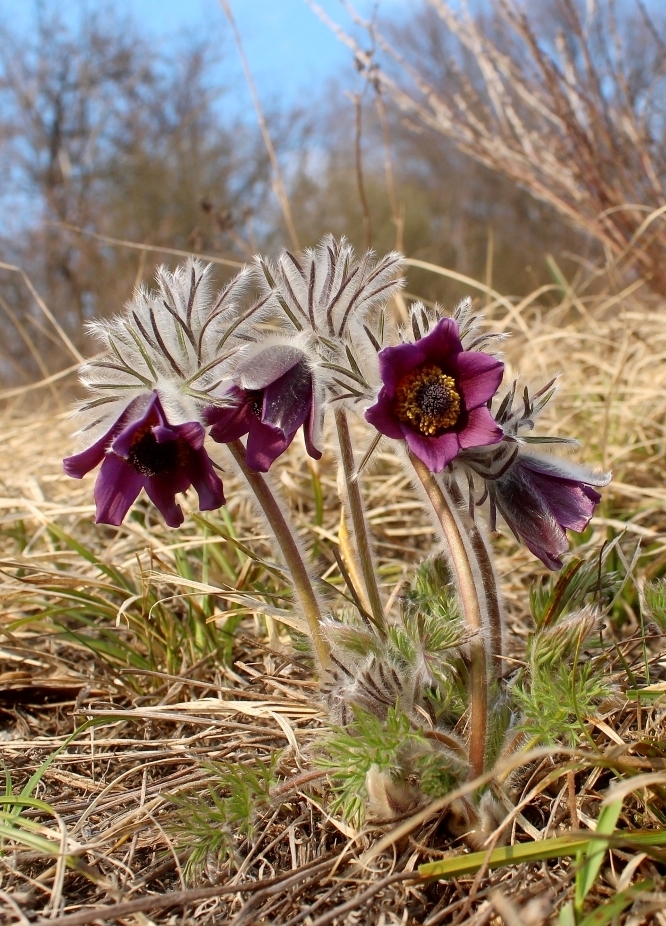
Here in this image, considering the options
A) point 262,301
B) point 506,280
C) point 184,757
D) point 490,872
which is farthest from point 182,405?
point 506,280

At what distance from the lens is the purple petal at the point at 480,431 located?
100 centimetres

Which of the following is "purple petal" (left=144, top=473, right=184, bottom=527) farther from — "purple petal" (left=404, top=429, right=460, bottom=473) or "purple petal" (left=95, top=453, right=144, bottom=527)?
"purple petal" (left=404, top=429, right=460, bottom=473)

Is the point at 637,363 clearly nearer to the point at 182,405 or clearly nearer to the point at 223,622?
the point at 223,622

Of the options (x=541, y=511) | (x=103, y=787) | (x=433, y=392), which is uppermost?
(x=433, y=392)

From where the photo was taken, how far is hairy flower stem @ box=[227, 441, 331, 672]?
1173 mm

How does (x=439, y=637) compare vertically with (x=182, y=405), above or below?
below

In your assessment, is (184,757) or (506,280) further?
(506,280)

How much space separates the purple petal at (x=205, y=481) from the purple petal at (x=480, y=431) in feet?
1.18

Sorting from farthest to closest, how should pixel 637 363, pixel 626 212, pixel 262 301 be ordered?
pixel 626 212 → pixel 637 363 → pixel 262 301

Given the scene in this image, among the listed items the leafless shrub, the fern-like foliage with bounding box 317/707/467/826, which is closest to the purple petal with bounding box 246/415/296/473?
the fern-like foliage with bounding box 317/707/467/826

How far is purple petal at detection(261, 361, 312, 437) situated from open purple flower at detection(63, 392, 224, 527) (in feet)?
0.36

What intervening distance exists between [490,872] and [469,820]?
0.09 meters

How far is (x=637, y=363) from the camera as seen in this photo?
266 cm

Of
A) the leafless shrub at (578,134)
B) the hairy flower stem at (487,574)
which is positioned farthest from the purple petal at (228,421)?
the leafless shrub at (578,134)
